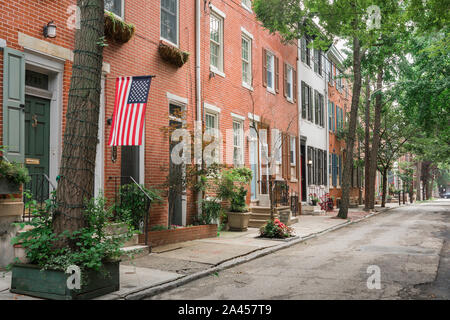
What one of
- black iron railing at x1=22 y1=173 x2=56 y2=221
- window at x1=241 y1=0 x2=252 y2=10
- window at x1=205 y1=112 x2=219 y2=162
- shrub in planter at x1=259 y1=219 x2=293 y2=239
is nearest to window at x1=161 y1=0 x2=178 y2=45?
window at x1=205 y1=112 x2=219 y2=162

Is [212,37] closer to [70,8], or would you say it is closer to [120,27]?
[120,27]

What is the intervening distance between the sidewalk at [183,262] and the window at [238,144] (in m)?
3.14

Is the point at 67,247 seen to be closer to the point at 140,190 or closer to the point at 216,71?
the point at 140,190

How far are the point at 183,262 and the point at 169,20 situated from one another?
6.81m

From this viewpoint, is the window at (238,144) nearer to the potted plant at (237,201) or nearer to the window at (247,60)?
the window at (247,60)

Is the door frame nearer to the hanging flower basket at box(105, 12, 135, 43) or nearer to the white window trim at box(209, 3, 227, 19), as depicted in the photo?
the hanging flower basket at box(105, 12, 135, 43)

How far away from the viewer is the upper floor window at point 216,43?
46.7ft

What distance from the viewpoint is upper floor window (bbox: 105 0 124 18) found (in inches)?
387

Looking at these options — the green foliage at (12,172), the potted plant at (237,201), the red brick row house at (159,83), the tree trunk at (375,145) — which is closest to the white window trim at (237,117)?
the red brick row house at (159,83)

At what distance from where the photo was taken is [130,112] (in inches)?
326

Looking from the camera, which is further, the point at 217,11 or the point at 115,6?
the point at 217,11

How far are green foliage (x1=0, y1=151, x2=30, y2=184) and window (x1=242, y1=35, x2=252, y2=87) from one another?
413 inches

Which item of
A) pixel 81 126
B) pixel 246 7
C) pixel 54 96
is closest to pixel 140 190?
pixel 54 96
